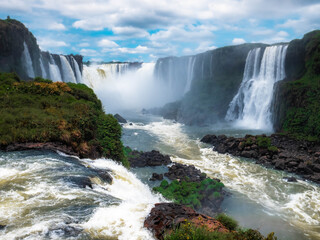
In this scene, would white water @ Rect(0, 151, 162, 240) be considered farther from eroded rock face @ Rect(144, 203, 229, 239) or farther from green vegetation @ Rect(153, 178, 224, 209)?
green vegetation @ Rect(153, 178, 224, 209)

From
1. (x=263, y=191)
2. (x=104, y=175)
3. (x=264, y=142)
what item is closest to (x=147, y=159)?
(x=263, y=191)

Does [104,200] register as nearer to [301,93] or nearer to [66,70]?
[301,93]

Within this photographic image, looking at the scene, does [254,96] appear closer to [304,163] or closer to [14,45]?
[304,163]

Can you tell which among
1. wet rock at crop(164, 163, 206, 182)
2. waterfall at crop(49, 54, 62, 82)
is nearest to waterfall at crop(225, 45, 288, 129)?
wet rock at crop(164, 163, 206, 182)

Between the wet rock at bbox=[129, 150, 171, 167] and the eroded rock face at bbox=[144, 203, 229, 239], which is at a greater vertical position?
the eroded rock face at bbox=[144, 203, 229, 239]

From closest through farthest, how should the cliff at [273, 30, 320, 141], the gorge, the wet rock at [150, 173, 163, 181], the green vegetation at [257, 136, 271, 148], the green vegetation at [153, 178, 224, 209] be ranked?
1. the gorge
2. the green vegetation at [153, 178, 224, 209]
3. the wet rock at [150, 173, 163, 181]
4. the green vegetation at [257, 136, 271, 148]
5. the cliff at [273, 30, 320, 141]

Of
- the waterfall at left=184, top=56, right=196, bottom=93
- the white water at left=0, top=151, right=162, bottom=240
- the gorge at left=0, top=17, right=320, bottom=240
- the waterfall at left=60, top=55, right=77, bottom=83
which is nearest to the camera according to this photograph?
the white water at left=0, top=151, right=162, bottom=240

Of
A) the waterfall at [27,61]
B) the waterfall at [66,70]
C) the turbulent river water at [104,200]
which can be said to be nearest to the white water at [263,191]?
the turbulent river water at [104,200]

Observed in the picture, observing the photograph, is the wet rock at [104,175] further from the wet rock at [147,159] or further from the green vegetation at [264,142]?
the green vegetation at [264,142]
